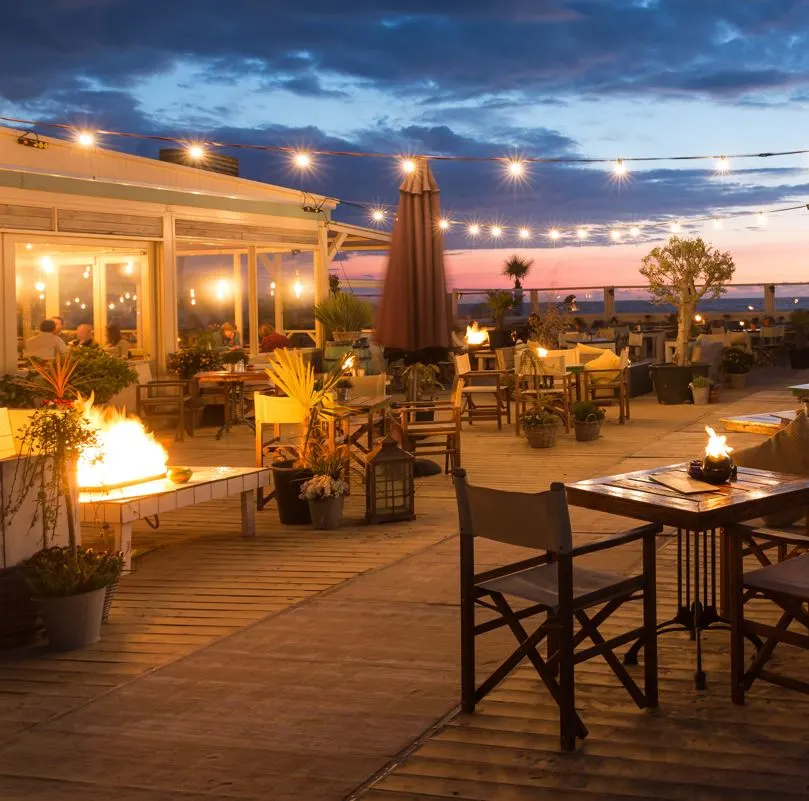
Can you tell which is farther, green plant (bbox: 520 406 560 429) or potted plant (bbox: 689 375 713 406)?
potted plant (bbox: 689 375 713 406)

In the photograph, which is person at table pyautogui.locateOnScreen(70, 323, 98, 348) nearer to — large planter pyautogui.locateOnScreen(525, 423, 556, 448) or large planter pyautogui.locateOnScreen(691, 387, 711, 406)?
large planter pyautogui.locateOnScreen(525, 423, 556, 448)

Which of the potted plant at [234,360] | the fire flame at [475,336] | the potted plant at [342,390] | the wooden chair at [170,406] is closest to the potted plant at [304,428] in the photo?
the potted plant at [342,390]

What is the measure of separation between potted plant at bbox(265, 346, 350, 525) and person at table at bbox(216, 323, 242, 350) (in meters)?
6.96

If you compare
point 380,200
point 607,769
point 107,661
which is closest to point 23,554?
point 107,661

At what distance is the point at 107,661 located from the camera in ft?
14.3

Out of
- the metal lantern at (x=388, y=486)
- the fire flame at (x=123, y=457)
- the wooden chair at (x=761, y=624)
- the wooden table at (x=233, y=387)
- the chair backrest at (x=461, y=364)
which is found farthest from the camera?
the chair backrest at (x=461, y=364)

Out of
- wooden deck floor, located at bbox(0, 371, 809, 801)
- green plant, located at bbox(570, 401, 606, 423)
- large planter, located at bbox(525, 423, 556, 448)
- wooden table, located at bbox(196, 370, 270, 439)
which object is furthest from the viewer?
wooden table, located at bbox(196, 370, 270, 439)

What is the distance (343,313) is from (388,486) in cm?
937

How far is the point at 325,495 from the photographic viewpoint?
22.4ft

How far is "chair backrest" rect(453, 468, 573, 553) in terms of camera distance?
3338mm

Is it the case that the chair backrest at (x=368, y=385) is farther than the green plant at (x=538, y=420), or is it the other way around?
the green plant at (x=538, y=420)

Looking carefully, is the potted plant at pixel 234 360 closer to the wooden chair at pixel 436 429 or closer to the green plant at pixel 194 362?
the green plant at pixel 194 362

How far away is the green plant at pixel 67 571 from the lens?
4516 millimetres

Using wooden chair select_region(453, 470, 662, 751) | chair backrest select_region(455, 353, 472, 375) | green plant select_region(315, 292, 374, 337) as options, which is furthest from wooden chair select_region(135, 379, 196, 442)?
wooden chair select_region(453, 470, 662, 751)
